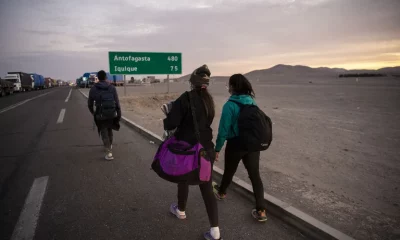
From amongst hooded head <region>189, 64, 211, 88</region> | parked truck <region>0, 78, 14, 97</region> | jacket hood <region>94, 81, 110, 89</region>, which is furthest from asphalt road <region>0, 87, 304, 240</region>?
parked truck <region>0, 78, 14, 97</region>

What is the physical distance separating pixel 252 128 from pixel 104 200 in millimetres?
2544

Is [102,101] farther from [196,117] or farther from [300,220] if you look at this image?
[300,220]

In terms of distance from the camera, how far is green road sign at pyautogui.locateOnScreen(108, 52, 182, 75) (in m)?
17.9

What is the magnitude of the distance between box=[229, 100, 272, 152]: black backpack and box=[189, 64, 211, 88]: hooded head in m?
0.56

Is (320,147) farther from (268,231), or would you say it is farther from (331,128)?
(268,231)

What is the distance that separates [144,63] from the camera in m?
18.6

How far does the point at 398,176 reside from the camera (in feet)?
14.7

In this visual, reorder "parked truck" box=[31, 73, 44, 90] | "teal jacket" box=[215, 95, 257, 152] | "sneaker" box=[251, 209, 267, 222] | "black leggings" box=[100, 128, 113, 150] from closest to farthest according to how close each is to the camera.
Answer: "teal jacket" box=[215, 95, 257, 152] < "sneaker" box=[251, 209, 267, 222] < "black leggings" box=[100, 128, 113, 150] < "parked truck" box=[31, 73, 44, 90]

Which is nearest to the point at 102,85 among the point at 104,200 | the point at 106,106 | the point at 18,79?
the point at 106,106

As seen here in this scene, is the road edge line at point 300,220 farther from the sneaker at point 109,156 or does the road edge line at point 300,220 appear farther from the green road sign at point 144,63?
the green road sign at point 144,63

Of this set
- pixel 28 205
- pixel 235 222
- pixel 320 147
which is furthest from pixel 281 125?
pixel 28 205

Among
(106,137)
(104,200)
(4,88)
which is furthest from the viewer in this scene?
(4,88)

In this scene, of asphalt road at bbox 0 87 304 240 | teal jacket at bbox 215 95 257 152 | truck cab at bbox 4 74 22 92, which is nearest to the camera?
teal jacket at bbox 215 95 257 152

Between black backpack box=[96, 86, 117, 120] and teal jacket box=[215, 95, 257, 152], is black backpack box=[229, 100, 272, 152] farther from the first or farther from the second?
black backpack box=[96, 86, 117, 120]
